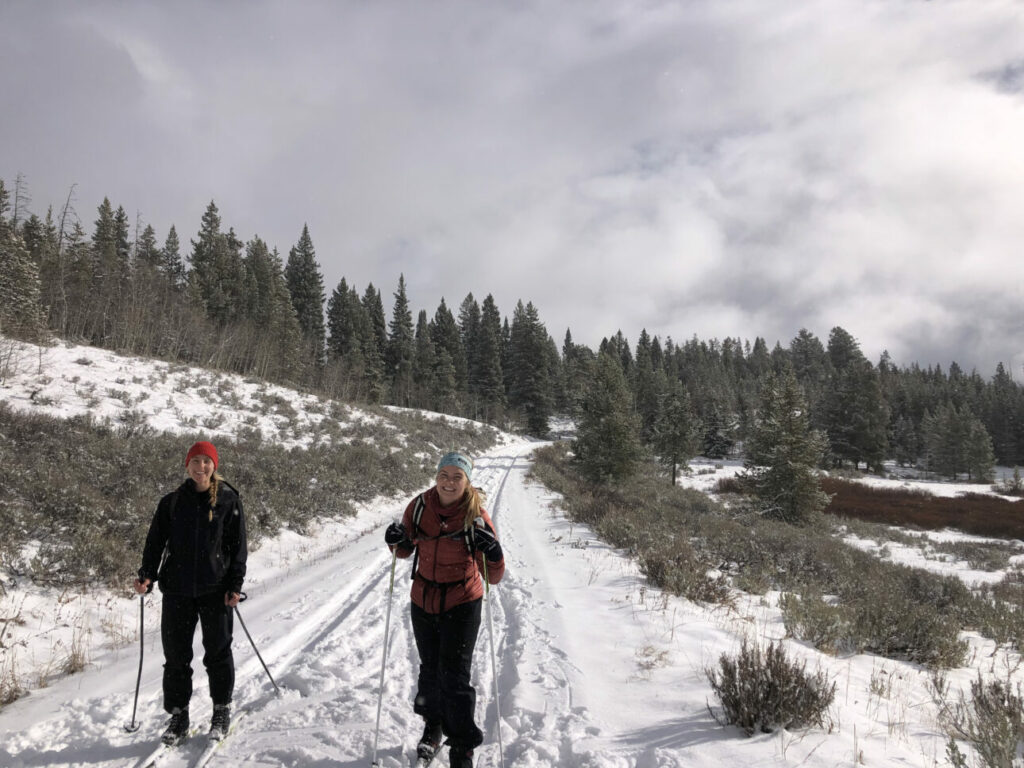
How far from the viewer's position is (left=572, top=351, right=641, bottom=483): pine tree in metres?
23.2

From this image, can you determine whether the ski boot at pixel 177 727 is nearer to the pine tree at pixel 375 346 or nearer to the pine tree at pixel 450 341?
the pine tree at pixel 375 346

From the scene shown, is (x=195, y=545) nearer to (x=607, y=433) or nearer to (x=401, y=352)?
(x=607, y=433)

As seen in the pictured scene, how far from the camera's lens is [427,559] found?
10.9 ft

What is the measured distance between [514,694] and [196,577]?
2808mm

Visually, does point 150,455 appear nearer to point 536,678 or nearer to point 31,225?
point 536,678

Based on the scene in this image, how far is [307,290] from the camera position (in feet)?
173

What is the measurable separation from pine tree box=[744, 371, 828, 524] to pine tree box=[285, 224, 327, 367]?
42.0m

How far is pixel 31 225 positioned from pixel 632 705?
171 ft

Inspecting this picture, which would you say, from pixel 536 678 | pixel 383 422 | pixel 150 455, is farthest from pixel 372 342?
pixel 536 678

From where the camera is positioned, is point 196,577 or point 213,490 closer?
point 196,577

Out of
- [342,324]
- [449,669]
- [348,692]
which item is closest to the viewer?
[449,669]

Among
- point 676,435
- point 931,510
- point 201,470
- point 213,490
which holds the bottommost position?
point 931,510

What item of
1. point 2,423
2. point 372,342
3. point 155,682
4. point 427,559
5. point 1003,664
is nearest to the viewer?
point 427,559

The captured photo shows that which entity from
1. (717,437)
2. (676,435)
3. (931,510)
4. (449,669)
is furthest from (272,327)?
(717,437)
